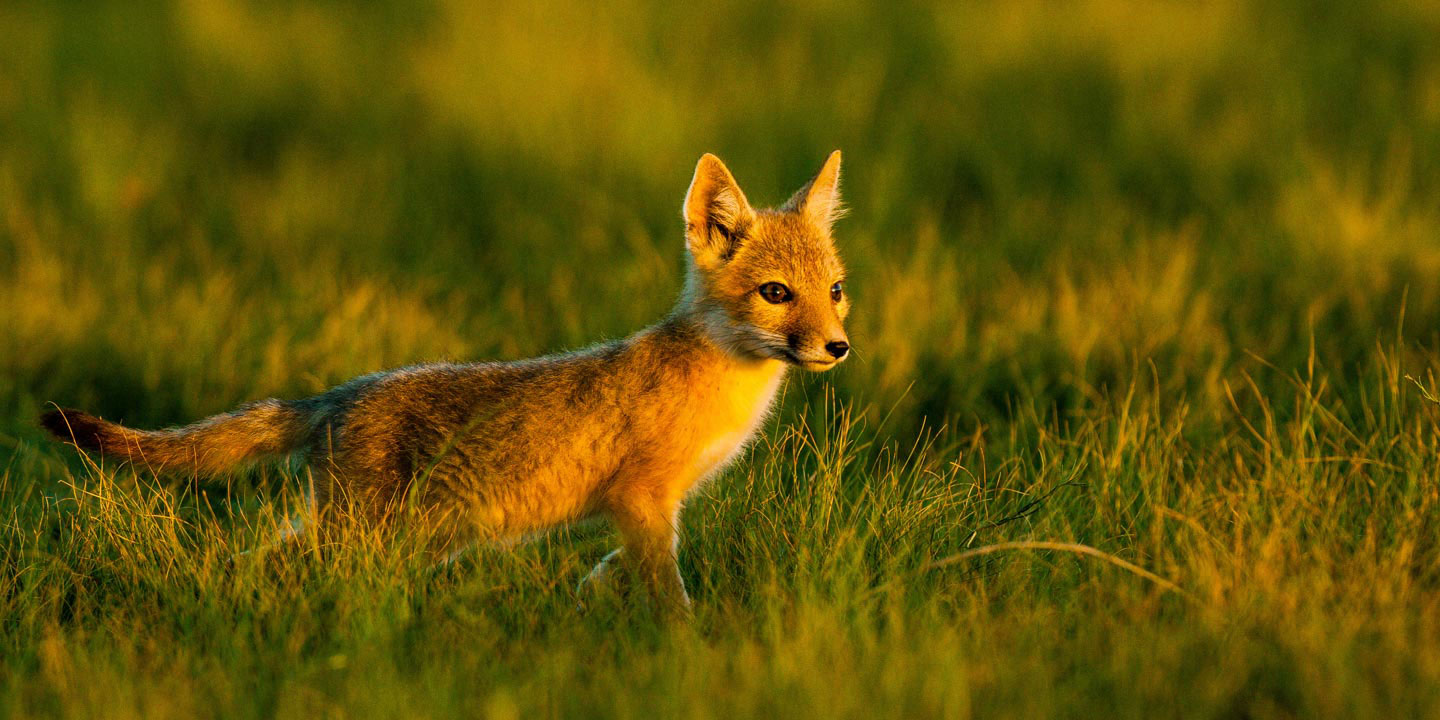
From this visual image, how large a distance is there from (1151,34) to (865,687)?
8.55m

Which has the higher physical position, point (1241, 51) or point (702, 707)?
point (1241, 51)

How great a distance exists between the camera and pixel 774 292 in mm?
4840

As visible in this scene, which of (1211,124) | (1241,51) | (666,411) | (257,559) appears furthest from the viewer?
(1241,51)

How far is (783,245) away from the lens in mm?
5027

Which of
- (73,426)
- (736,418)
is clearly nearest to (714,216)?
(736,418)

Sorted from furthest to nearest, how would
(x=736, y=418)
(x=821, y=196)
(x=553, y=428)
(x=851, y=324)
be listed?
(x=851, y=324)
(x=821, y=196)
(x=736, y=418)
(x=553, y=428)

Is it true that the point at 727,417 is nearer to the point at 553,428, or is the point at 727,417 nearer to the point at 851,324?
the point at 553,428

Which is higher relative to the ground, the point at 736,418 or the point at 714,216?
the point at 714,216

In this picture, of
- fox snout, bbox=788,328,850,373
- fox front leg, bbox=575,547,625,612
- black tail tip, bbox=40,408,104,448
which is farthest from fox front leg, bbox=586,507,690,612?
black tail tip, bbox=40,408,104,448

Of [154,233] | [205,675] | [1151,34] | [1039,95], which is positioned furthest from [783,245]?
[1151,34]

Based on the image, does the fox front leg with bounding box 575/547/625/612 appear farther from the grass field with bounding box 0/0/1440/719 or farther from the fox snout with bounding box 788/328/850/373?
the fox snout with bounding box 788/328/850/373

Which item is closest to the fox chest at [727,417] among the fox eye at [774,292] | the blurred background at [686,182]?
the fox eye at [774,292]

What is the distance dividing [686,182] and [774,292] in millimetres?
3865

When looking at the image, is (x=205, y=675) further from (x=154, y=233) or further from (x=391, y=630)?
(x=154, y=233)
